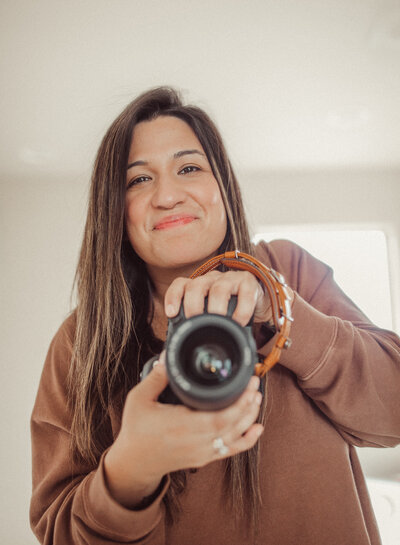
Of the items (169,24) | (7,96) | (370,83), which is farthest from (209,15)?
(7,96)

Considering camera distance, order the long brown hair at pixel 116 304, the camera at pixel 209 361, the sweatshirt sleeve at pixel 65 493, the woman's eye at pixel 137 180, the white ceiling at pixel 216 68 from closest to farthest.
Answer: the camera at pixel 209 361, the sweatshirt sleeve at pixel 65 493, the long brown hair at pixel 116 304, the woman's eye at pixel 137 180, the white ceiling at pixel 216 68

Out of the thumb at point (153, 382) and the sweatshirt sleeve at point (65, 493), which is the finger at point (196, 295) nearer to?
the thumb at point (153, 382)

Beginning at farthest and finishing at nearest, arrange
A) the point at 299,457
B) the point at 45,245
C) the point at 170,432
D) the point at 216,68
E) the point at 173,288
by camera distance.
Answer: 1. the point at 45,245
2. the point at 216,68
3. the point at 299,457
4. the point at 173,288
5. the point at 170,432

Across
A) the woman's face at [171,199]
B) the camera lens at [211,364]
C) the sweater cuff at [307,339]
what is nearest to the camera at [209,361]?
the camera lens at [211,364]

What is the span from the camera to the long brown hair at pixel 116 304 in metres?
0.64

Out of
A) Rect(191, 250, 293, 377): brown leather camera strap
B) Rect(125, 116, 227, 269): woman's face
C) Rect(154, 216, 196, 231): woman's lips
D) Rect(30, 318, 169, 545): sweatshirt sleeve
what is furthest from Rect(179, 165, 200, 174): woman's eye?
Rect(30, 318, 169, 545): sweatshirt sleeve

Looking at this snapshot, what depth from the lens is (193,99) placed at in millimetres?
1839

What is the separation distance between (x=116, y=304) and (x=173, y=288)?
31cm

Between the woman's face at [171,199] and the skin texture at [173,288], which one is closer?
the skin texture at [173,288]

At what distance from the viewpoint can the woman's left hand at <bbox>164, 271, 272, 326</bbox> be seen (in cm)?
46

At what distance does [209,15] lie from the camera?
134 centimetres

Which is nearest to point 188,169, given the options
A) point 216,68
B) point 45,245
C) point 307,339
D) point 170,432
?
point 307,339

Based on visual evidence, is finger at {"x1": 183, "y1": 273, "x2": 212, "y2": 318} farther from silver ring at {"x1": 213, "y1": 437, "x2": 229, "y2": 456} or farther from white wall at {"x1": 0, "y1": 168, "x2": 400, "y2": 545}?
white wall at {"x1": 0, "y1": 168, "x2": 400, "y2": 545}

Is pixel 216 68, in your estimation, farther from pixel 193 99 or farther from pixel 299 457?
pixel 299 457
